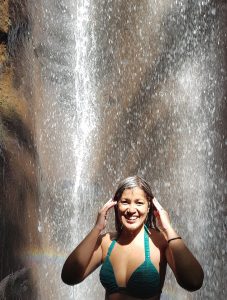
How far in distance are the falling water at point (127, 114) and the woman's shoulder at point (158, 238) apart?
363 centimetres

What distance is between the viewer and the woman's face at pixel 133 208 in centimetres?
224

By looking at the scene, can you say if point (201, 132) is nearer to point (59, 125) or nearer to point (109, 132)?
point (109, 132)

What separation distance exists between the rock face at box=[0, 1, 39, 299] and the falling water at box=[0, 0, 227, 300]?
0.13 metres

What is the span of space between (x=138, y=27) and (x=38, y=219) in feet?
10.6

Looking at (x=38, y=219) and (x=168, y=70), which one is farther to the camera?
(x=168, y=70)

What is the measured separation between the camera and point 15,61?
19.7 feet

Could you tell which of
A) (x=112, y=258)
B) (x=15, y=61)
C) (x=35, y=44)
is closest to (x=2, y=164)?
(x=15, y=61)

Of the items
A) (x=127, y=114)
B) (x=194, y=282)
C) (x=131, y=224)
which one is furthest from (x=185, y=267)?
(x=127, y=114)

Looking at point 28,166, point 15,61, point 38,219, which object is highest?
point 15,61

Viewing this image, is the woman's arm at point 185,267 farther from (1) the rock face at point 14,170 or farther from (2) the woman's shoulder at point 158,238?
(1) the rock face at point 14,170

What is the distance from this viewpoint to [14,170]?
548 centimetres

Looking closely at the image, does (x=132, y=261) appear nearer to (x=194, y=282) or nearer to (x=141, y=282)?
(x=141, y=282)

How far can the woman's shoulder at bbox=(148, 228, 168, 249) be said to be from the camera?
225 cm

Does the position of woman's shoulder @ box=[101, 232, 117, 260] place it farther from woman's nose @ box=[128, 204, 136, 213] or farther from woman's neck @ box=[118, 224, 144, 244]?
woman's nose @ box=[128, 204, 136, 213]
